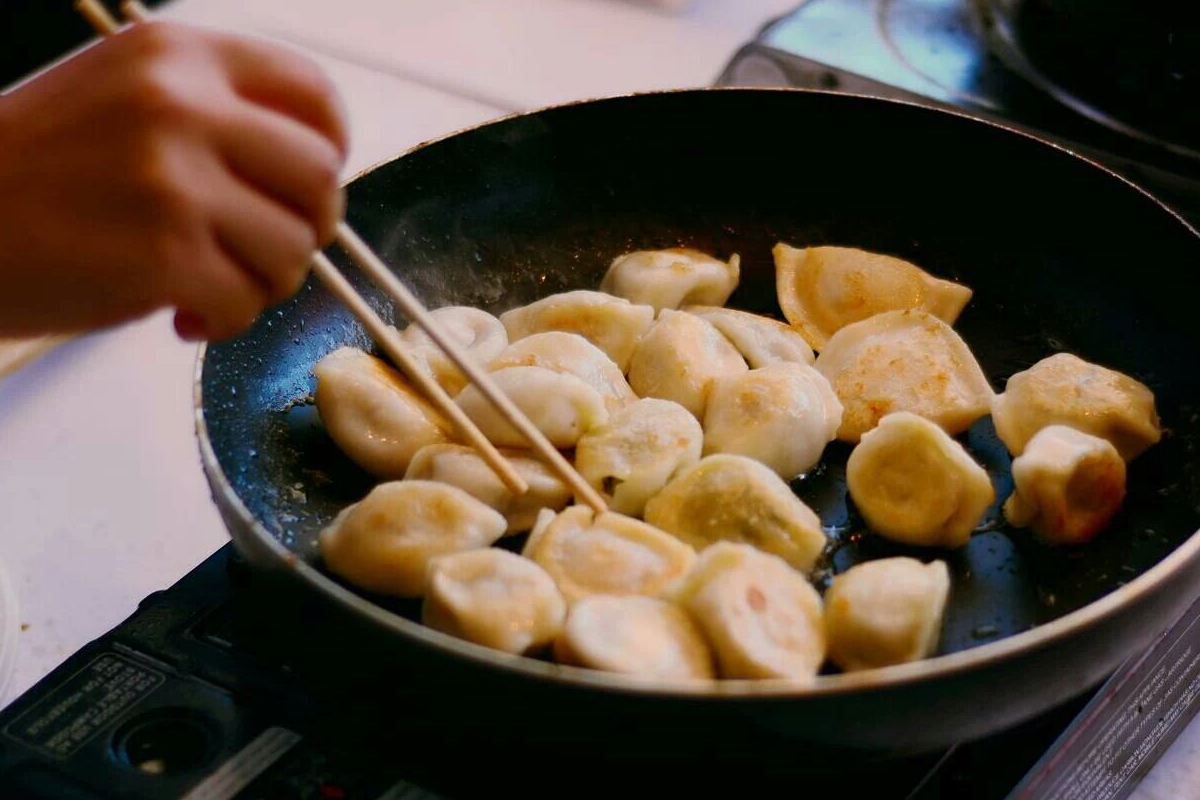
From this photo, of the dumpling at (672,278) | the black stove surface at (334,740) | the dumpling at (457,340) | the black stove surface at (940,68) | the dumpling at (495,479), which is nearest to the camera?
the black stove surface at (334,740)

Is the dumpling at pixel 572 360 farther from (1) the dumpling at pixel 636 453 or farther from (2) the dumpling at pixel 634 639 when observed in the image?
(2) the dumpling at pixel 634 639

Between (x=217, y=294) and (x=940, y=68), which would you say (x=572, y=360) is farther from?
(x=940, y=68)

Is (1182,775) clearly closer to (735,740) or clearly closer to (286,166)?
(735,740)

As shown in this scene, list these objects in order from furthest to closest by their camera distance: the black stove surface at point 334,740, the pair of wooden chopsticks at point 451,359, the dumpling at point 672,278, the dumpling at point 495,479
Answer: the dumpling at point 672,278
the dumpling at point 495,479
the pair of wooden chopsticks at point 451,359
the black stove surface at point 334,740

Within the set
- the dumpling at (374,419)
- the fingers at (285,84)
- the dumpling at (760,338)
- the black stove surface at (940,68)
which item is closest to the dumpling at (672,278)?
the dumpling at (760,338)

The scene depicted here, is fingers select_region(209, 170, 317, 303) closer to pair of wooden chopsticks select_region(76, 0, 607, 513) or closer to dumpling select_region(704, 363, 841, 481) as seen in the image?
pair of wooden chopsticks select_region(76, 0, 607, 513)

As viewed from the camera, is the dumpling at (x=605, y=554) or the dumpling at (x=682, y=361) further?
the dumpling at (x=682, y=361)

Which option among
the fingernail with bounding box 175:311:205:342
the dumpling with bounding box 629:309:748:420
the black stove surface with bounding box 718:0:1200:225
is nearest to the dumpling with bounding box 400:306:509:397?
the dumpling with bounding box 629:309:748:420
